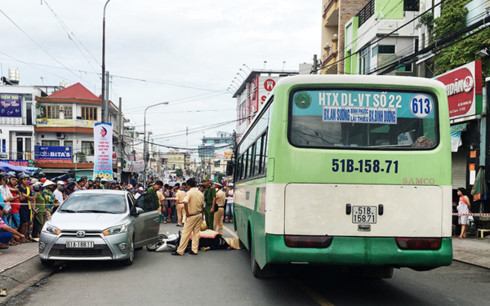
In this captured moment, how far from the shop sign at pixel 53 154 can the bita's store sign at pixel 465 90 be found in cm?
3985

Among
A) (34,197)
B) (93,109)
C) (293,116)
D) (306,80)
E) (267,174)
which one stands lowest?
(34,197)

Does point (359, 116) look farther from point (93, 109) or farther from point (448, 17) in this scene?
point (93, 109)

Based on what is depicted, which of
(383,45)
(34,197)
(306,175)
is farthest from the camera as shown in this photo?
(383,45)

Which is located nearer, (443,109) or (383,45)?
(443,109)

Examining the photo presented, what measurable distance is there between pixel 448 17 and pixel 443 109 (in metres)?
16.4

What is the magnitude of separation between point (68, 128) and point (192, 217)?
1677 inches

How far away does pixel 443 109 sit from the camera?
21.8 ft

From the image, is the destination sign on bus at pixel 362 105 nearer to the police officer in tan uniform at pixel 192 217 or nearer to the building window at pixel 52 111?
the police officer in tan uniform at pixel 192 217

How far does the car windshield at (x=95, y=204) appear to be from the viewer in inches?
429

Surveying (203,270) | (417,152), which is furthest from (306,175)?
(203,270)

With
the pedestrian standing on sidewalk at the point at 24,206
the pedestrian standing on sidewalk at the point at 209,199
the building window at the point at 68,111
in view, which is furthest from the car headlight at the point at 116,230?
the building window at the point at 68,111

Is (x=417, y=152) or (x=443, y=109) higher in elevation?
(x=443, y=109)

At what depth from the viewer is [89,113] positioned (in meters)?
53.0

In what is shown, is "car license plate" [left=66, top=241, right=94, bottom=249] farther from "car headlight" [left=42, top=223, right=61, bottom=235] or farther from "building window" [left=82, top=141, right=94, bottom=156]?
"building window" [left=82, top=141, right=94, bottom=156]
